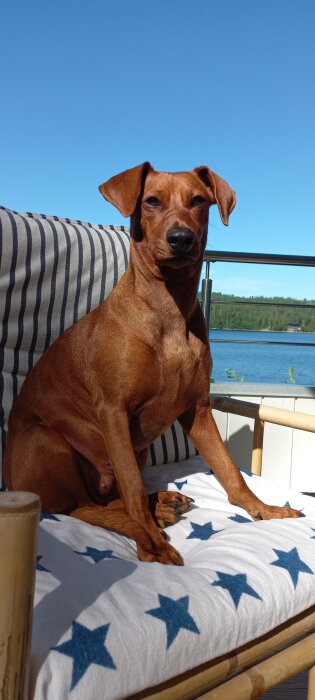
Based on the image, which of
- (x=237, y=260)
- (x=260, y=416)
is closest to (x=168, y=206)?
(x=260, y=416)

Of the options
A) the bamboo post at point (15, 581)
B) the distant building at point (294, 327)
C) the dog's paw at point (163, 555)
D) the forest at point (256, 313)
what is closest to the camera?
the bamboo post at point (15, 581)

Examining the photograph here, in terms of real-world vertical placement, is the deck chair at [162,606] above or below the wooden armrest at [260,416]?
below

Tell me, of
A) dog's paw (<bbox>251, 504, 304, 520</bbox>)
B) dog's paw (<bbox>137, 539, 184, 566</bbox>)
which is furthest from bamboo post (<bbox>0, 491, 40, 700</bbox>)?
dog's paw (<bbox>251, 504, 304, 520</bbox>)

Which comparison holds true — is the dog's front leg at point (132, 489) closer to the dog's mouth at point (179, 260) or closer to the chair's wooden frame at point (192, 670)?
the chair's wooden frame at point (192, 670)

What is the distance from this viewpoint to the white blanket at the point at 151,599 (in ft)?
2.33

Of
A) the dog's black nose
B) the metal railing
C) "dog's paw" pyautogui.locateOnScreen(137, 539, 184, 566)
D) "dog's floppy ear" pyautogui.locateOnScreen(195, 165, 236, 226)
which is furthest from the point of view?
the metal railing

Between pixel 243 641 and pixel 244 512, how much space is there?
22.4 inches

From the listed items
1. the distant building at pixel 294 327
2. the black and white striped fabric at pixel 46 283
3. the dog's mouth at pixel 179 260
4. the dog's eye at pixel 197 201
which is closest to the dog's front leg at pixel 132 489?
the dog's mouth at pixel 179 260

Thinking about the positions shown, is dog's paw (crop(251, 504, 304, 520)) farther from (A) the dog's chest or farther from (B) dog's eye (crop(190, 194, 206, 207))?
(B) dog's eye (crop(190, 194, 206, 207))

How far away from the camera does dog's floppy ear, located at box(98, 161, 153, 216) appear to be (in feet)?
4.75

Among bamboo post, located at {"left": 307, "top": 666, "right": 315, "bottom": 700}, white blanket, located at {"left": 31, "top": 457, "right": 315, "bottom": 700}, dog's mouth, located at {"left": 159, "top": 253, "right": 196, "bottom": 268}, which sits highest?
dog's mouth, located at {"left": 159, "top": 253, "right": 196, "bottom": 268}

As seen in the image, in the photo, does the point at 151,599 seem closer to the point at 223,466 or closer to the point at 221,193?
the point at 223,466

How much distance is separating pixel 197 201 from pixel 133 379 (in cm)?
53

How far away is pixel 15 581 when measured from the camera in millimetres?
523
